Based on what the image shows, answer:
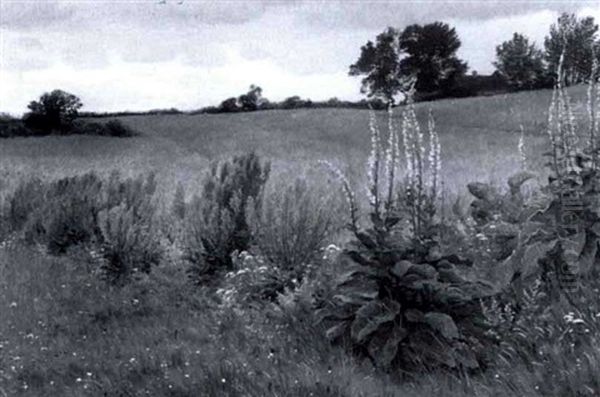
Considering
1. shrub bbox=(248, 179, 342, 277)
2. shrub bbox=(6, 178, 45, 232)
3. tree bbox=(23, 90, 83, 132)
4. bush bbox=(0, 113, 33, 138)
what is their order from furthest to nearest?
bush bbox=(0, 113, 33, 138), tree bbox=(23, 90, 83, 132), shrub bbox=(6, 178, 45, 232), shrub bbox=(248, 179, 342, 277)

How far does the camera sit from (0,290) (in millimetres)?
9383

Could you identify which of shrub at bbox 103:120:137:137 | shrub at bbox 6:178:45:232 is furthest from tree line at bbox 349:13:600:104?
shrub at bbox 6:178:45:232

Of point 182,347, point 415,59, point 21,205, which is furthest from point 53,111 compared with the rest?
point 415,59

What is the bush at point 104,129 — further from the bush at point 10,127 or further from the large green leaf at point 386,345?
the large green leaf at point 386,345

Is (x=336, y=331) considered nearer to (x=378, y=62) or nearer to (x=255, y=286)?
(x=255, y=286)

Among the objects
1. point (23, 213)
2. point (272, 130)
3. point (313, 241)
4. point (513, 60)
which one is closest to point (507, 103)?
point (513, 60)

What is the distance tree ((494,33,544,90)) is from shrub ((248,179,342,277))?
122 feet

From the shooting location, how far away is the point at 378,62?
42312 millimetres

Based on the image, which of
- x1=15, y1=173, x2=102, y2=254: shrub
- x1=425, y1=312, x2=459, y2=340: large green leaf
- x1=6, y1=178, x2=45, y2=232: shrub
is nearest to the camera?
x1=425, y1=312, x2=459, y2=340: large green leaf

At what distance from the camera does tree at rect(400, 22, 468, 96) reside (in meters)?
44.3

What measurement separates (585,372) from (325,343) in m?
2.01

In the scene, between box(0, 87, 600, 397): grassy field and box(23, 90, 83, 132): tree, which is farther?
box(23, 90, 83, 132): tree

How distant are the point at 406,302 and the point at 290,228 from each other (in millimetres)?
2780

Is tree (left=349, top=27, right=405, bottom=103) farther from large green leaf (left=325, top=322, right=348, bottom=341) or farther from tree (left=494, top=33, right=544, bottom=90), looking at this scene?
large green leaf (left=325, top=322, right=348, bottom=341)
